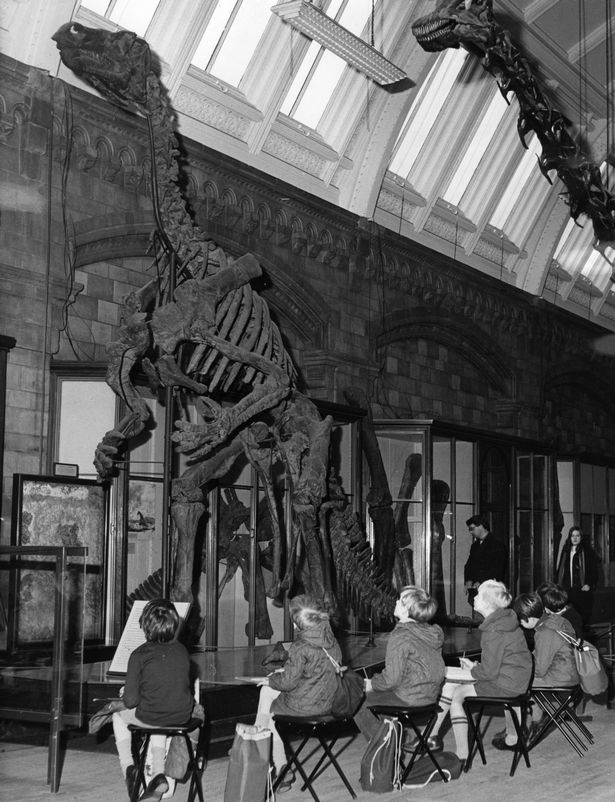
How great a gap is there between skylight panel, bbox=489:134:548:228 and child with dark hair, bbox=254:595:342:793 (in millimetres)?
→ 16130

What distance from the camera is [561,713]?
9078 mm

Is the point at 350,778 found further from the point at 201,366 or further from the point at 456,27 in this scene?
the point at 456,27

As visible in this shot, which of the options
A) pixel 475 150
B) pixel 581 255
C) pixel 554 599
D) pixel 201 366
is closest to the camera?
pixel 554 599

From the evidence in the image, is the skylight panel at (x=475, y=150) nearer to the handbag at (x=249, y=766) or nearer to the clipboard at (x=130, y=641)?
the clipboard at (x=130, y=641)

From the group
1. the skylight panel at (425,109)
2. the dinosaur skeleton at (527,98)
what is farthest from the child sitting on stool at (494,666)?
the skylight panel at (425,109)

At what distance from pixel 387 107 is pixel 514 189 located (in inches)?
226

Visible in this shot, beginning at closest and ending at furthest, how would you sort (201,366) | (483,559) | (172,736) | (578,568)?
(172,736) < (201,366) < (483,559) < (578,568)

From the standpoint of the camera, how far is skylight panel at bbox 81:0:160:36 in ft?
43.5

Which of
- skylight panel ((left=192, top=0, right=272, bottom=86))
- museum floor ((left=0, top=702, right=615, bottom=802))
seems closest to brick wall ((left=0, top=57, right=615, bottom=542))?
skylight panel ((left=192, top=0, right=272, bottom=86))

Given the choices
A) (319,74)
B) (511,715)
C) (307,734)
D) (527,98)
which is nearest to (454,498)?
(319,74)

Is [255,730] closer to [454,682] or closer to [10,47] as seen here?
[454,682]

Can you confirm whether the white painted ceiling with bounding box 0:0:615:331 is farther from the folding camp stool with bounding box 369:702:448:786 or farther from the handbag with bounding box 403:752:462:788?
the handbag with bounding box 403:752:462:788

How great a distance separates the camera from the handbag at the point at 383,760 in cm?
769

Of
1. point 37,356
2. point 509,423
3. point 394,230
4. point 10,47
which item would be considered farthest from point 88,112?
point 509,423
